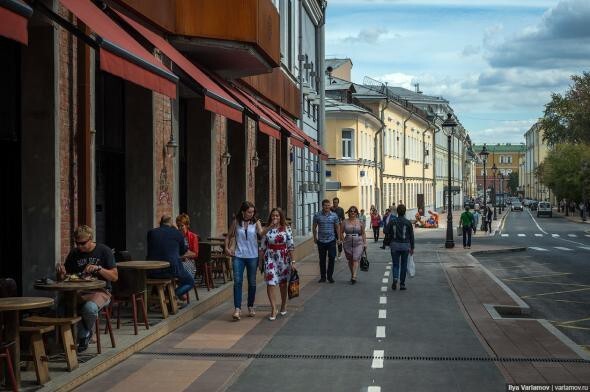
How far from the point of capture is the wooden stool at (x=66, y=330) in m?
8.03

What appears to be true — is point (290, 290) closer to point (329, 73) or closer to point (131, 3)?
point (131, 3)

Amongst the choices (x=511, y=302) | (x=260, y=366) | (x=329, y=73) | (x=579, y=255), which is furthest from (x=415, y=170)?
(x=260, y=366)

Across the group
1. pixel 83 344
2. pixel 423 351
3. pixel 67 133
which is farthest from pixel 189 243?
pixel 423 351

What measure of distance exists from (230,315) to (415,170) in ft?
224

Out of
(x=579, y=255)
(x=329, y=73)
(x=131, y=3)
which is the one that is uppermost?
(x=329, y=73)

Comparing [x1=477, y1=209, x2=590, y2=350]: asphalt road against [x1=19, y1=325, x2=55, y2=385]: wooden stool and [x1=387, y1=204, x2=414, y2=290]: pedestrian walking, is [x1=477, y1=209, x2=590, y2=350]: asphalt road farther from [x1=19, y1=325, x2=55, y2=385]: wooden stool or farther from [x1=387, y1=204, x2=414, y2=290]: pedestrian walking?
[x1=19, y1=325, x2=55, y2=385]: wooden stool

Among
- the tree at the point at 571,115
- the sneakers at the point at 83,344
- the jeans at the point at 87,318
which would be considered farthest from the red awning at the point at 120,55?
the tree at the point at 571,115

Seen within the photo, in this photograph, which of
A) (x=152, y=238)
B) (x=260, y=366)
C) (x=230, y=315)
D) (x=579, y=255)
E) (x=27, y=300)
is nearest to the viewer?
(x=27, y=300)

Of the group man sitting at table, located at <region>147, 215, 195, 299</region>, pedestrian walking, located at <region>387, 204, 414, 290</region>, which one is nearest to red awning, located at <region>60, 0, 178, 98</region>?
man sitting at table, located at <region>147, 215, 195, 299</region>

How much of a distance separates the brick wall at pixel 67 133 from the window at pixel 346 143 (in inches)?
1715

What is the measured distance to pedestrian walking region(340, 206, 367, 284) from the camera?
60.4ft

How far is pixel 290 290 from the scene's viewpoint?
12930 millimetres

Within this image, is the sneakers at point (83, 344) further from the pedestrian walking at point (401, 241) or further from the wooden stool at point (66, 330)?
the pedestrian walking at point (401, 241)

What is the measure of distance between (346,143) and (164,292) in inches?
1688
